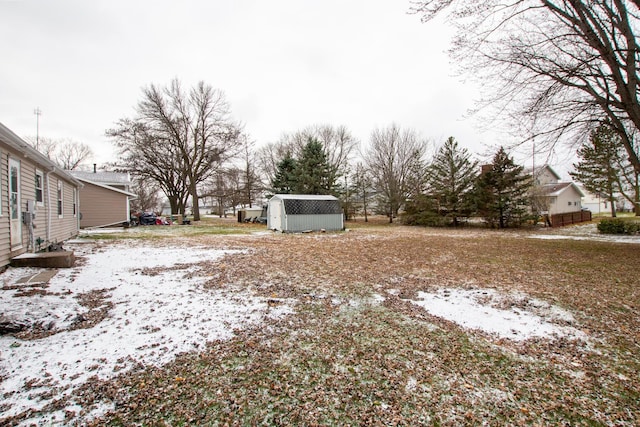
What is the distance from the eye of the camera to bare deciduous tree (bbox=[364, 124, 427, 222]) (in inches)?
1053

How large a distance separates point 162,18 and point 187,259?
8005 mm

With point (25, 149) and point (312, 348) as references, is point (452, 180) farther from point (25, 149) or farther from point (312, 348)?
point (25, 149)

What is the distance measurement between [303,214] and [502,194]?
13.9m

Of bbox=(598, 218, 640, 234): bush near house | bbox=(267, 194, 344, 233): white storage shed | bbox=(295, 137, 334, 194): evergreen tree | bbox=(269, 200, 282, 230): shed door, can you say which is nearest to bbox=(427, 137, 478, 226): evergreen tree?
bbox=(598, 218, 640, 234): bush near house

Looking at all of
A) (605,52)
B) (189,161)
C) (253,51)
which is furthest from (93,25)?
(189,161)

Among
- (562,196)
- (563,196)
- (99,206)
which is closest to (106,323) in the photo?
(99,206)

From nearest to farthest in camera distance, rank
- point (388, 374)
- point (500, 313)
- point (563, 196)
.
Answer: point (388, 374) < point (500, 313) < point (563, 196)

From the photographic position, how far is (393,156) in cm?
2823

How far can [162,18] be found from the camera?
9258mm

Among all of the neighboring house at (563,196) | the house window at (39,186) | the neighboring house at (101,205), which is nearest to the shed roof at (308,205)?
the neighboring house at (101,205)

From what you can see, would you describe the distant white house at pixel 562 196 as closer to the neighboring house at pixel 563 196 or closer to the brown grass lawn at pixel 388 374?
the neighboring house at pixel 563 196

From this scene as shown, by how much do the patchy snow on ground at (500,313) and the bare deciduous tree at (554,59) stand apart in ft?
22.2

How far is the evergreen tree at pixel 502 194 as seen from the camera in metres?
19.0

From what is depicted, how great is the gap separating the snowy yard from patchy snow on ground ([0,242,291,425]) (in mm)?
20
